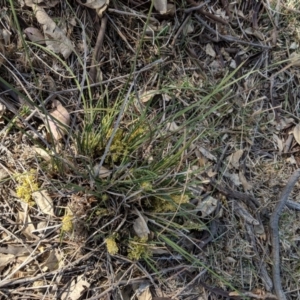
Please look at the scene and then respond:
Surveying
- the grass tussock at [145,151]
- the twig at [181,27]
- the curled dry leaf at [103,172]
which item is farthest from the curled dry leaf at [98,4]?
the curled dry leaf at [103,172]

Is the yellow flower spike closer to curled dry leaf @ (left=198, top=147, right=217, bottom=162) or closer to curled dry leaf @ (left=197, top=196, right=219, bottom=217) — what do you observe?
curled dry leaf @ (left=197, top=196, right=219, bottom=217)

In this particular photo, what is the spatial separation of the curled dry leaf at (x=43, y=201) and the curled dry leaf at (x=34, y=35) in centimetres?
55

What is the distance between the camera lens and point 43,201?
4.79ft

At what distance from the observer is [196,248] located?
64.3 inches

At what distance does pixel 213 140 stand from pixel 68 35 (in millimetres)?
713

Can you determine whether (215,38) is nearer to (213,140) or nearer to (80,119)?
(213,140)

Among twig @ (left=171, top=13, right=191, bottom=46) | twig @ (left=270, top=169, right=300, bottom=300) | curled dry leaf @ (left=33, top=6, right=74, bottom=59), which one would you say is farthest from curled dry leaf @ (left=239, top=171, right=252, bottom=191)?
curled dry leaf @ (left=33, top=6, right=74, bottom=59)

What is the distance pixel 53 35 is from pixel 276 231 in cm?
118

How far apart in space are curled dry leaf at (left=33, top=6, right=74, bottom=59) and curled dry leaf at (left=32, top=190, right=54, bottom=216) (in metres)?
0.52

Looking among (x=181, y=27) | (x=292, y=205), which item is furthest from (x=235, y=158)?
A: (x=181, y=27)

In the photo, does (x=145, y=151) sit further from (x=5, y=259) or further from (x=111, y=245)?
(x=5, y=259)

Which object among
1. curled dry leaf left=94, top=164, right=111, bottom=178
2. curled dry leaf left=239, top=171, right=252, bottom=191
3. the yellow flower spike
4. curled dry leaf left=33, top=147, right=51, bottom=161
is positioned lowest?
curled dry leaf left=239, top=171, right=252, bottom=191

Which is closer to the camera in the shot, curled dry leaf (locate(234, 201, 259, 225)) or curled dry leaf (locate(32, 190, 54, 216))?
curled dry leaf (locate(32, 190, 54, 216))

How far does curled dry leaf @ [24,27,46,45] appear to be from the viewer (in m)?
1.53
